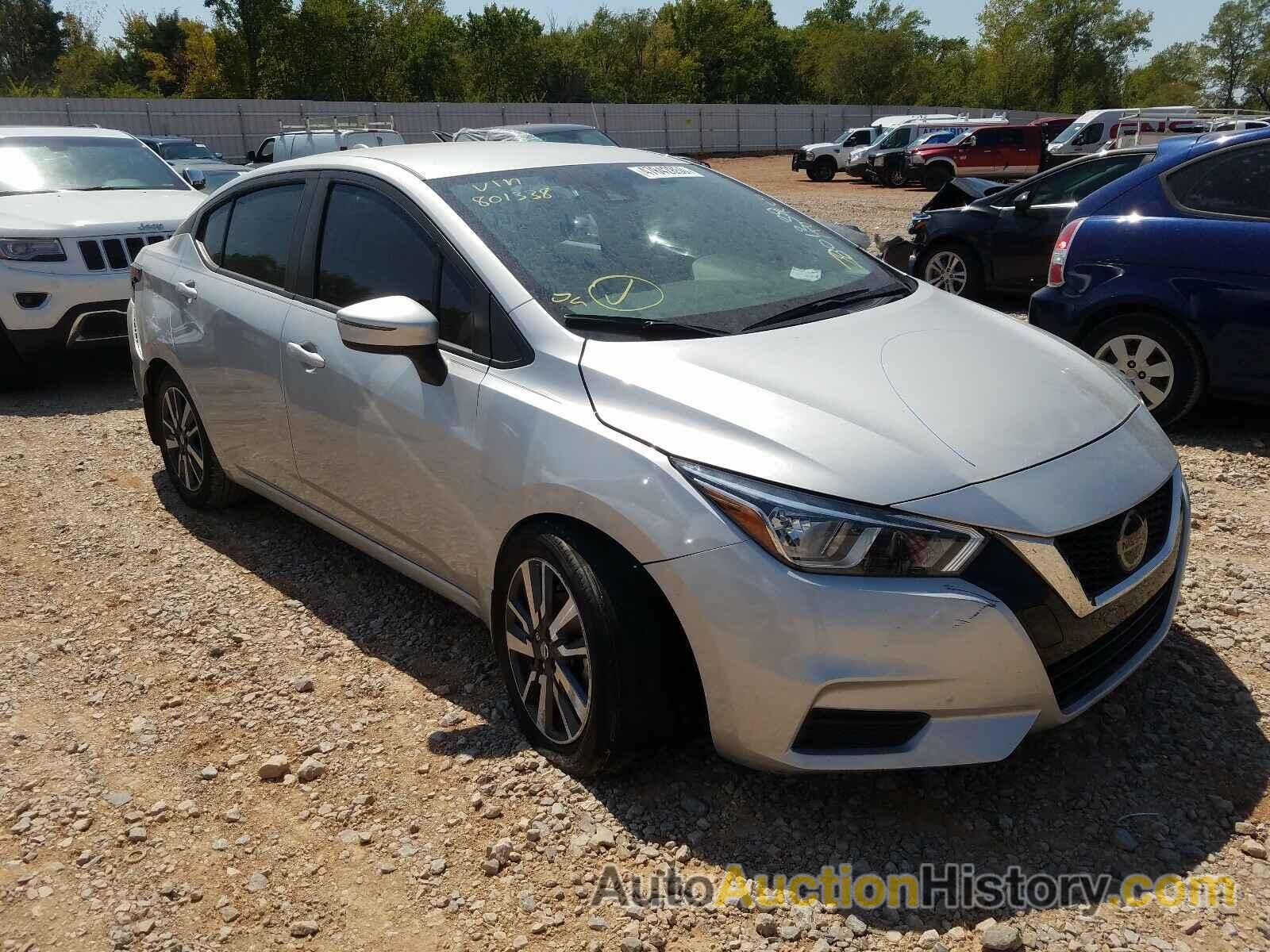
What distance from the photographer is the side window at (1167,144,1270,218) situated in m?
5.29

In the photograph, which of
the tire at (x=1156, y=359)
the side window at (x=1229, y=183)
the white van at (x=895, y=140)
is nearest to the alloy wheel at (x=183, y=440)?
the tire at (x=1156, y=359)

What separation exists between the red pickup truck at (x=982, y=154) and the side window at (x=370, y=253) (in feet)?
86.4

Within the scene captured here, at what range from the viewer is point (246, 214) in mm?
4430

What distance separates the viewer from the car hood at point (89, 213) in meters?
7.45

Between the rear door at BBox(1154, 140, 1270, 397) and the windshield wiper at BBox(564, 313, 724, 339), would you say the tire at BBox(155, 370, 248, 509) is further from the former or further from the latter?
the rear door at BBox(1154, 140, 1270, 397)

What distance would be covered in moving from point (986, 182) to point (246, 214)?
872cm

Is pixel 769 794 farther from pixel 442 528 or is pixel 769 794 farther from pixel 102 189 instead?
pixel 102 189

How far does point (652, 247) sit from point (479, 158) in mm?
792

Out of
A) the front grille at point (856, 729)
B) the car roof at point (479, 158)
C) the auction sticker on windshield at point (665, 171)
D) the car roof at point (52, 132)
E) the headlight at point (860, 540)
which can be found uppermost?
the car roof at point (52, 132)

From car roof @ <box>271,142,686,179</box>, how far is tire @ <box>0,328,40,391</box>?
447 cm

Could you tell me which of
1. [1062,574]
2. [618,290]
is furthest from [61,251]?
[1062,574]

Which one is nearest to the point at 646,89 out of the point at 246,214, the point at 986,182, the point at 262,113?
the point at 262,113

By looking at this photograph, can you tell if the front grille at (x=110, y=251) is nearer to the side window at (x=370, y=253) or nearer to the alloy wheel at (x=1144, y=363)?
the side window at (x=370, y=253)

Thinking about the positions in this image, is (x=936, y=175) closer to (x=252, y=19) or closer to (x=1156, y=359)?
(x=1156, y=359)
